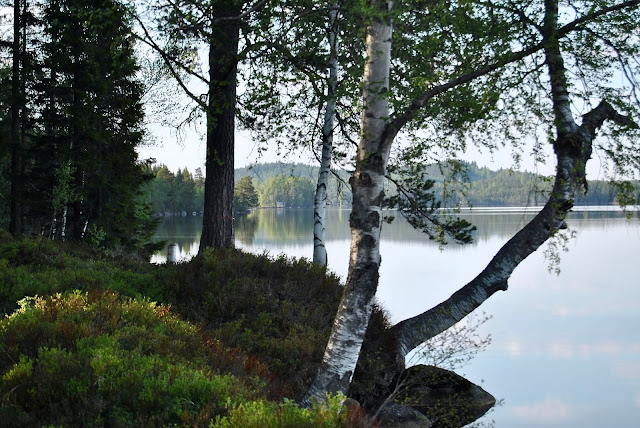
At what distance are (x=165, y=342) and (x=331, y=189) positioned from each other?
218 feet

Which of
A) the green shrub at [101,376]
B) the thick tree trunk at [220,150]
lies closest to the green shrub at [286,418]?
the green shrub at [101,376]

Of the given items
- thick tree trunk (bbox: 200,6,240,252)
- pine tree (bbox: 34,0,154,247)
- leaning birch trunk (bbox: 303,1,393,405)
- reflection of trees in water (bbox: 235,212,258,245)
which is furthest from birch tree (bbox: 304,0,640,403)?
reflection of trees in water (bbox: 235,212,258,245)

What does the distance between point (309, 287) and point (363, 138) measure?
4.02 m

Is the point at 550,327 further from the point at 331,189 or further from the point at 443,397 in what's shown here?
the point at 331,189

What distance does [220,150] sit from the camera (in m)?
11.9

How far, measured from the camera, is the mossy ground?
171 inches

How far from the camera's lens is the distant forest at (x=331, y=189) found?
9.72 m

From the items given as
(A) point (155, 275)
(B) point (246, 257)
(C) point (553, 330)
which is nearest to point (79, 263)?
(A) point (155, 275)

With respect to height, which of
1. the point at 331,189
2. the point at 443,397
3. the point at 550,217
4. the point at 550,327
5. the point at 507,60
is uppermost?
the point at 507,60

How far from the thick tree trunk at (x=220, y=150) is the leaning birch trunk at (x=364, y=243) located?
16.5ft

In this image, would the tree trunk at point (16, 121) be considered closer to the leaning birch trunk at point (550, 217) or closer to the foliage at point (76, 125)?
the foliage at point (76, 125)

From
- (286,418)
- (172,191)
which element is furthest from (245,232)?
(286,418)

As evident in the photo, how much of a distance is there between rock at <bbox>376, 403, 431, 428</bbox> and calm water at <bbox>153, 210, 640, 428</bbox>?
102 inches

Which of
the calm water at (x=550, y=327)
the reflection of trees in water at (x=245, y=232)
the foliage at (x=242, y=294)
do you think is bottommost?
the calm water at (x=550, y=327)
